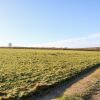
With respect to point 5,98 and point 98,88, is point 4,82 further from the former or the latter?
point 98,88

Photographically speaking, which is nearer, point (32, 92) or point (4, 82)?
point (32, 92)

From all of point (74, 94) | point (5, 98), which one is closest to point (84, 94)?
point (74, 94)

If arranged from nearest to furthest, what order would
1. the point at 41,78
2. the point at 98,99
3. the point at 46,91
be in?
1. the point at 98,99
2. the point at 46,91
3. the point at 41,78

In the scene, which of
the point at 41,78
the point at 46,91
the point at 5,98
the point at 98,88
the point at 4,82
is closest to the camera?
the point at 5,98

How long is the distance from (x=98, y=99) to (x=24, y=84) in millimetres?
6115

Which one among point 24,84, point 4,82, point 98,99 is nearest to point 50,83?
point 24,84

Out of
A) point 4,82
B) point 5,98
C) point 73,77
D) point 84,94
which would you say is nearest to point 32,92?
point 5,98

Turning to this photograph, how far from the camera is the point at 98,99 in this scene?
16531mm

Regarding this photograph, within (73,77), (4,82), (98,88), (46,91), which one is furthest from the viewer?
(73,77)

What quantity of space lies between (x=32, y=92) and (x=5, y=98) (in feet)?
7.23

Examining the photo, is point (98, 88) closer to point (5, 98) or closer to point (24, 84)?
point (24, 84)

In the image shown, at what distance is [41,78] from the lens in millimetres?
23156

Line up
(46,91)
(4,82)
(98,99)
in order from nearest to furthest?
1. (98,99)
2. (46,91)
3. (4,82)

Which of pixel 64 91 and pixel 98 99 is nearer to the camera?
pixel 98 99
